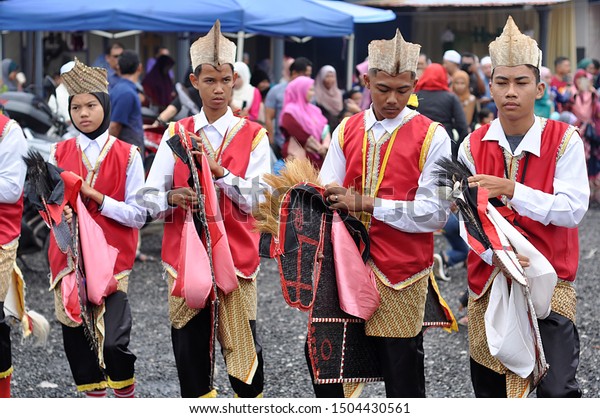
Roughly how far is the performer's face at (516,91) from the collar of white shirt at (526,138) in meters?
0.06

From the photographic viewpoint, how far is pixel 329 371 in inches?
178

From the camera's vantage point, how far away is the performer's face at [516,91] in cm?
427

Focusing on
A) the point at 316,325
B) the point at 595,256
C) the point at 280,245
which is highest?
the point at 280,245

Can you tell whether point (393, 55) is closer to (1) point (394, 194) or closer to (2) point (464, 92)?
(1) point (394, 194)

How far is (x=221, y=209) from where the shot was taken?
4.85m

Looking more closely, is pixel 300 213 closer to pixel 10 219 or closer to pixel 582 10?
pixel 10 219

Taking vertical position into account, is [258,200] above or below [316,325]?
above

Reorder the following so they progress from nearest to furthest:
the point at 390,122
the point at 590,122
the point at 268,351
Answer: the point at 390,122, the point at 268,351, the point at 590,122

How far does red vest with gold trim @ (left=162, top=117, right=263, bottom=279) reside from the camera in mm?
4832

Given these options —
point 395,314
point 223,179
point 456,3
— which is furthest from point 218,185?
point 456,3

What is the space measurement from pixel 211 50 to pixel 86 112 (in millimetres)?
696
